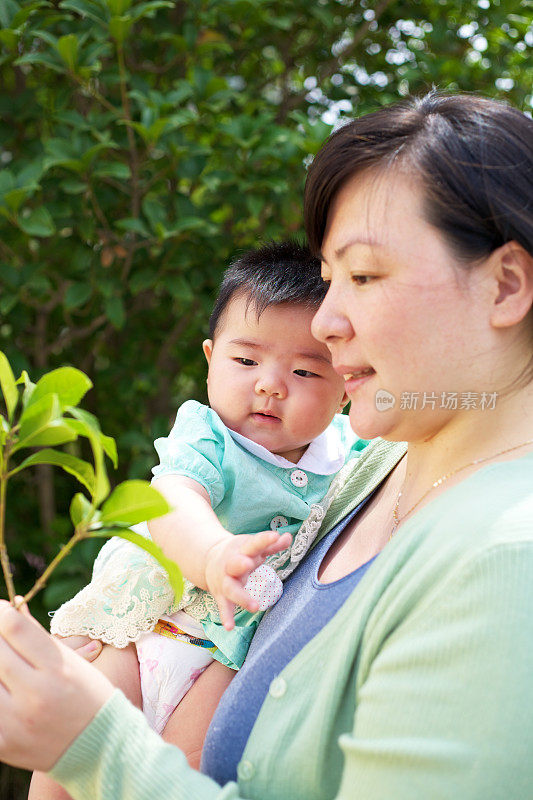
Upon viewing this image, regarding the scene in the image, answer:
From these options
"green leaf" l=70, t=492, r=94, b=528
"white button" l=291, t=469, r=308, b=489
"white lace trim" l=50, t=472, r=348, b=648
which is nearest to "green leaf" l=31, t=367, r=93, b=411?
"green leaf" l=70, t=492, r=94, b=528

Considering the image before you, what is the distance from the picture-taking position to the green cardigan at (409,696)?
35.1 inches

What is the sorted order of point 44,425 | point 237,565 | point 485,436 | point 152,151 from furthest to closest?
point 152,151
point 485,436
point 237,565
point 44,425

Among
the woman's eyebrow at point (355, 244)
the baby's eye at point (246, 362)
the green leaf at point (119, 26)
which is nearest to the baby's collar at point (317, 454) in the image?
the baby's eye at point (246, 362)

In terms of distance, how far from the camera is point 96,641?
1624 mm

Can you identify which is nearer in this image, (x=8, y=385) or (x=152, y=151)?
(x=8, y=385)

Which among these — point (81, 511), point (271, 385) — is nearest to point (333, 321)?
point (271, 385)

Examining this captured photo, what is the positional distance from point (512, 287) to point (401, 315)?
16 cm

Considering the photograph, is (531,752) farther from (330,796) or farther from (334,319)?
(334,319)

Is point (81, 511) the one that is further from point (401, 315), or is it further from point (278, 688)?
point (401, 315)

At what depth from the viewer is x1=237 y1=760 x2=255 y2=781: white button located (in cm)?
111

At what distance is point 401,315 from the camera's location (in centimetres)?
117

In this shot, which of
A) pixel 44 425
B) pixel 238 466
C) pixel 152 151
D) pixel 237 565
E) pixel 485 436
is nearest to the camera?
pixel 44 425

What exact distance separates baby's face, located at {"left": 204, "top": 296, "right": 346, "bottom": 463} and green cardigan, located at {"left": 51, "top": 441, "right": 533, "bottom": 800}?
21.9 inches

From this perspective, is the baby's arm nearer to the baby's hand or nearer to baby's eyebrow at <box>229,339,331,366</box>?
the baby's hand
